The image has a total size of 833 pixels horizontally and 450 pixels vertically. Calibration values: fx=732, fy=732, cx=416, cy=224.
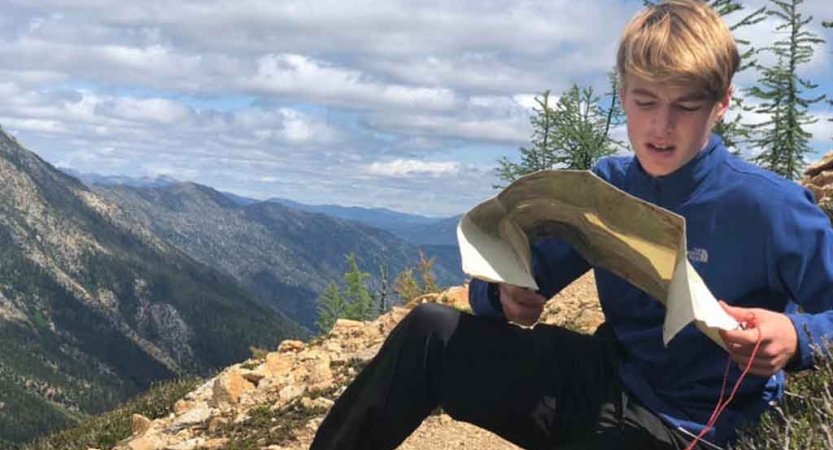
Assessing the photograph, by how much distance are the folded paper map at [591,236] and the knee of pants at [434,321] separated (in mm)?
418

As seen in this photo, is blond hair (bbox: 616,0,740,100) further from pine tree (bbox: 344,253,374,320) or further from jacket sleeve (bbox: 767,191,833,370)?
pine tree (bbox: 344,253,374,320)

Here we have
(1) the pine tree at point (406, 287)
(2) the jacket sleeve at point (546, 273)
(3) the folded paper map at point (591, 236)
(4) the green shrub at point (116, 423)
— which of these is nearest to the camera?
(3) the folded paper map at point (591, 236)

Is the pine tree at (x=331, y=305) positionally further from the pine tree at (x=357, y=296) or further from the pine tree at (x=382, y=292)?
the pine tree at (x=382, y=292)

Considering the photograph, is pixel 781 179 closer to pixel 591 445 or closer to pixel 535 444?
pixel 591 445

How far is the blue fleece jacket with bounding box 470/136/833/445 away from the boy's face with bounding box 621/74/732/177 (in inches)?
3.4

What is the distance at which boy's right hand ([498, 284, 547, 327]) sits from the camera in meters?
2.98

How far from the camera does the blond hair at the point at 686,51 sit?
252 centimetres

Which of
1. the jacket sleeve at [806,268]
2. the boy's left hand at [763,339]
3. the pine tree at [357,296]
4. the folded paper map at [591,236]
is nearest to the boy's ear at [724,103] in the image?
the jacket sleeve at [806,268]

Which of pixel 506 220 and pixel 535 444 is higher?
pixel 506 220

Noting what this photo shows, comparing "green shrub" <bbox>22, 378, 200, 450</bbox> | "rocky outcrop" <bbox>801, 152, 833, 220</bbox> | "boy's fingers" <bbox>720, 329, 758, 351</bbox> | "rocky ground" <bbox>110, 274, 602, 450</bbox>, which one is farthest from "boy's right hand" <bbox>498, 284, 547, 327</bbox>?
"rocky outcrop" <bbox>801, 152, 833, 220</bbox>

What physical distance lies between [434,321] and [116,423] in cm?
1003

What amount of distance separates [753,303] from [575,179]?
2.78 feet

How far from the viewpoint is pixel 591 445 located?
8.80ft

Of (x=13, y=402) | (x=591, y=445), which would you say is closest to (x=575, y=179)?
(x=591, y=445)
